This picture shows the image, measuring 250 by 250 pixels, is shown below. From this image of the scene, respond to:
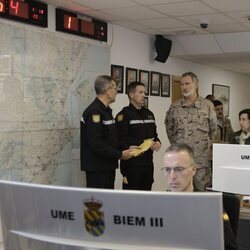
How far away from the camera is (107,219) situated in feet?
2.76

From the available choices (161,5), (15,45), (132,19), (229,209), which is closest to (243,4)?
(161,5)

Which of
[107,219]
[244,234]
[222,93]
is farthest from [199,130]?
[222,93]

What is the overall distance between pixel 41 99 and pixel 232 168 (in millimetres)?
2444

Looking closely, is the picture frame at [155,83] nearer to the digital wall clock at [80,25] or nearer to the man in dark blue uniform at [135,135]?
the digital wall clock at [80,25]

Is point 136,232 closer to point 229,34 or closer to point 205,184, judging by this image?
point 205,184

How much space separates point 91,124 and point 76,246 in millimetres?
3087

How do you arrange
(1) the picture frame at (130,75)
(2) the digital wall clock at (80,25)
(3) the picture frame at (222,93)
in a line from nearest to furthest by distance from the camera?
(2) the digital wall clock at (80,25), (1) the picture frame at (130,75), (3) the picture frame at (222,93)

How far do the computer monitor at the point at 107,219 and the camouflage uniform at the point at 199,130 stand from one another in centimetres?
334

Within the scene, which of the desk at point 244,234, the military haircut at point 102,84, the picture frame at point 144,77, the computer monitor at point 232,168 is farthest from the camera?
the picture frame at point 144,77

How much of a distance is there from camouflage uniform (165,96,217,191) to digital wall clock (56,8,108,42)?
4.38 ft

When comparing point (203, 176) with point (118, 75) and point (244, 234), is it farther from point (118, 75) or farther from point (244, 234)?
point (244, 234)

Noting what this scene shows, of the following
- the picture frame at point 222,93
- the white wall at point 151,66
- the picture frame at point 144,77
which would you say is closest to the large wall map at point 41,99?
the white wall at point 151,66

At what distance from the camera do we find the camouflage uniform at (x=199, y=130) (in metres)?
4.17

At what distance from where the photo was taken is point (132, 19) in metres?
4.97
